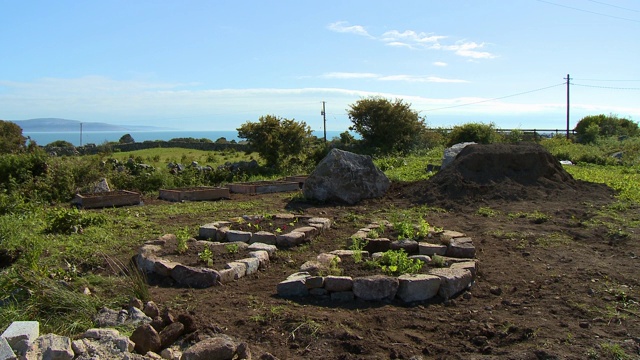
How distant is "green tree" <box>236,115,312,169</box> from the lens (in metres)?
17.9

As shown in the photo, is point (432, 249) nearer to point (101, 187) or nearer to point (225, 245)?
point (225, 245)

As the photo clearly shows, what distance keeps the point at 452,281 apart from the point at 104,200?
8458 mm

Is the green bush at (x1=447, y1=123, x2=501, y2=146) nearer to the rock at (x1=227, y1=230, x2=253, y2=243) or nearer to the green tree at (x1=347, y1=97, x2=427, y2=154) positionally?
the green tree at (x1=347, y1=97, x2=427, y2=154)

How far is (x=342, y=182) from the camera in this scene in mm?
11781

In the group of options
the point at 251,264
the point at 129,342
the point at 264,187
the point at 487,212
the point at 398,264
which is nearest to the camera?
the point at 129,342

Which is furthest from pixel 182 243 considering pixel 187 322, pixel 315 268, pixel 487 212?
pixel 487 212

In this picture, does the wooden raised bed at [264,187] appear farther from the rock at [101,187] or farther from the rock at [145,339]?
the rock at [145,339]

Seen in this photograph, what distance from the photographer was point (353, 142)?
80.2 ft

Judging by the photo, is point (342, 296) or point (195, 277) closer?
point (342, 296)

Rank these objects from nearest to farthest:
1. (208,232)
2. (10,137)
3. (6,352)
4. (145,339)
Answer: (6,352) → (145,339) → (208,232) → (10,137)

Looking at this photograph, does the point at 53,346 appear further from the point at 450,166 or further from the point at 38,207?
the point at 450,166

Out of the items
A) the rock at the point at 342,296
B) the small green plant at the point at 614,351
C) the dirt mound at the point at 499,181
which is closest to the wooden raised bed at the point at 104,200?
the dirt mound at the point at 499,181

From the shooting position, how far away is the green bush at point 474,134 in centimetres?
2459

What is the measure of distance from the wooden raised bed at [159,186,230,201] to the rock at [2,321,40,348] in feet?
27.6
